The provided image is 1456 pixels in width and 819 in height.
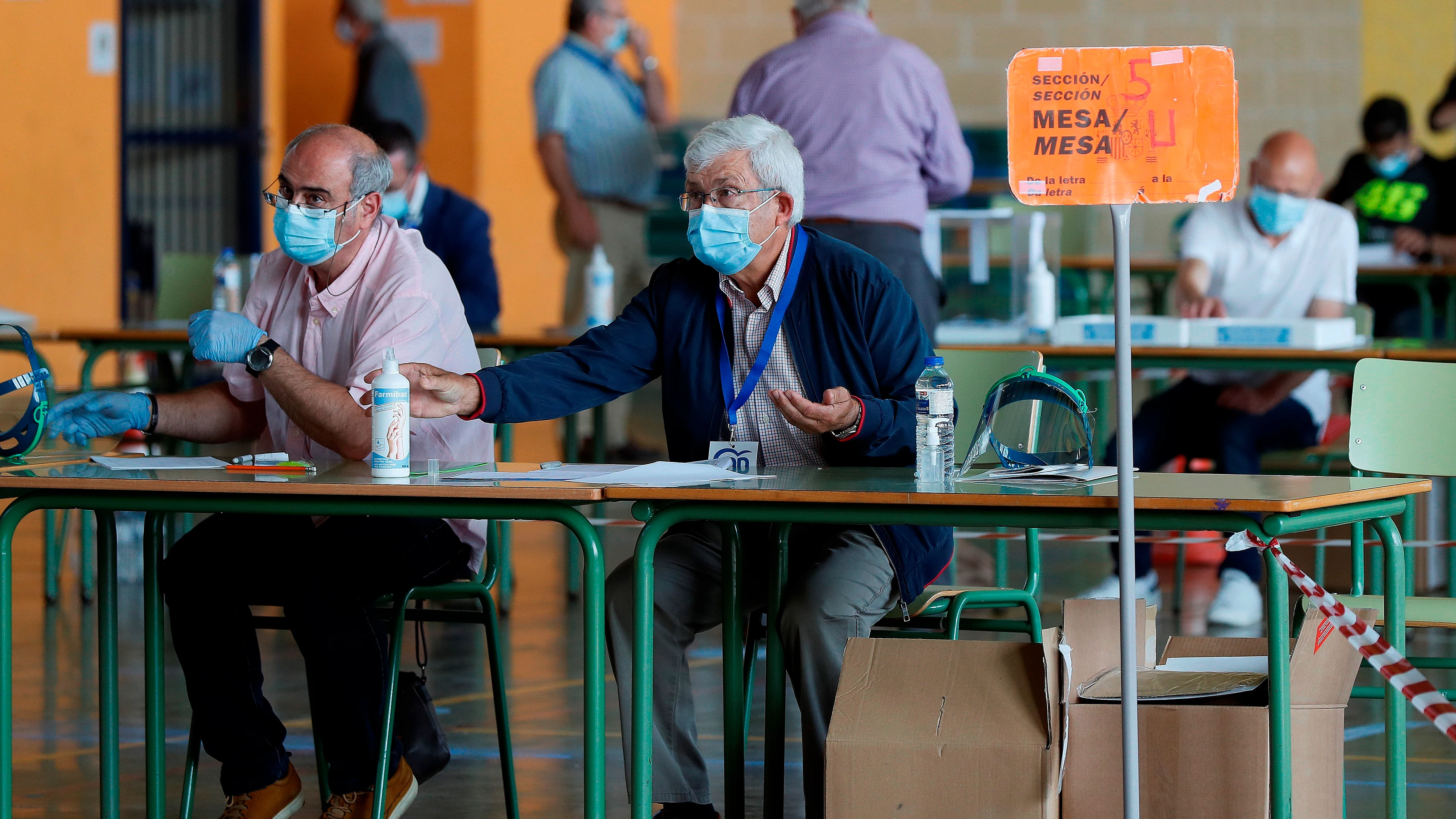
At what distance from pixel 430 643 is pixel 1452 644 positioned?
8.04 ft

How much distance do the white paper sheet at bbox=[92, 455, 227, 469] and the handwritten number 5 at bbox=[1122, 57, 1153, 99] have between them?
1.41 metres

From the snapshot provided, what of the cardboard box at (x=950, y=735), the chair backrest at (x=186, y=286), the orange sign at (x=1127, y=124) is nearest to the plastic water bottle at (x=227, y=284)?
the chair backrest at (x=186, y=286)

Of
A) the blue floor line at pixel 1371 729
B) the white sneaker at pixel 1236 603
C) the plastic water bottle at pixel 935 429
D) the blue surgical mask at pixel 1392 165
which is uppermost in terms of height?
the blue surgical mask at pixel 1392 165

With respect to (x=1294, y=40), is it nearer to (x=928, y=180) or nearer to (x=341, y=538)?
(x=928, y=180)

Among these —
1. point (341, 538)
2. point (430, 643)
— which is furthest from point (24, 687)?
point (341, 538)

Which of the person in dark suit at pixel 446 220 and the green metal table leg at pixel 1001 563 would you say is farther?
the person in dark suit at pixel 446 220

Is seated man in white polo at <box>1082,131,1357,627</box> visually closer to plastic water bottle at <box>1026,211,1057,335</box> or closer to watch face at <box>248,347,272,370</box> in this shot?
plastic water bottle at <box>1026,211,1057,335</box>

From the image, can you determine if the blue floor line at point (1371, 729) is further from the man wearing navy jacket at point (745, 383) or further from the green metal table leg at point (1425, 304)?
the green metal table leg at point (1425, 304)

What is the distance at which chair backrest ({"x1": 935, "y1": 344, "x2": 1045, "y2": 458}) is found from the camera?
3.00 metres

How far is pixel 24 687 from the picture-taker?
385 centimetres

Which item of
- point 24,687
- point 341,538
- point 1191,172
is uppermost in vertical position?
point 1191,172

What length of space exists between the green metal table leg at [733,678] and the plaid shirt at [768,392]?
0.22 m

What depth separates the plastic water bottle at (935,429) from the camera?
7.93ft

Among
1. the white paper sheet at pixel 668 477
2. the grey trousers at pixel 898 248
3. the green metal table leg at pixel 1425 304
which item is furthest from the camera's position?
the green metal table leg at pixel 1425 304
